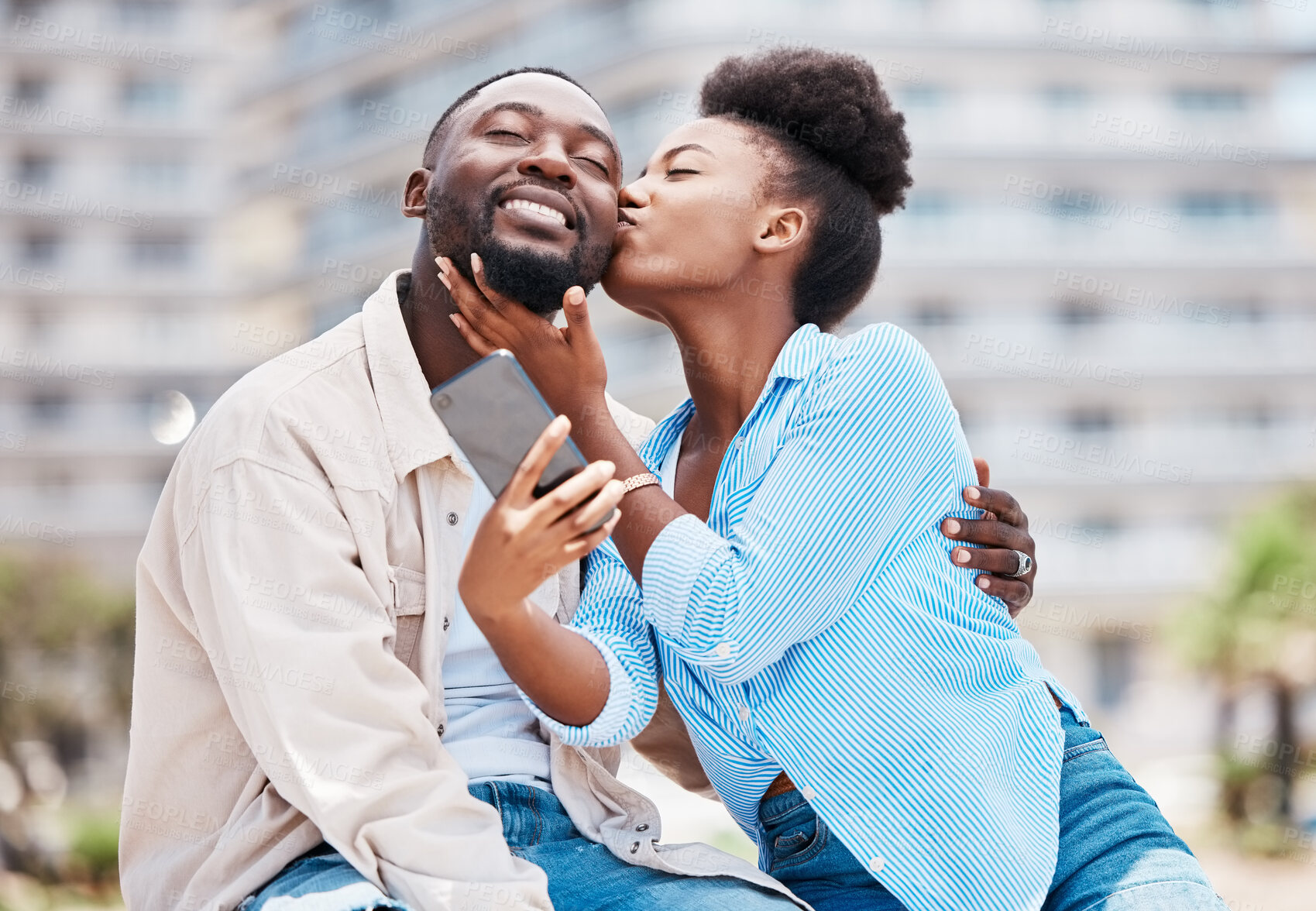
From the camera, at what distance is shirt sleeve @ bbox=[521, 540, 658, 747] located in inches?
103

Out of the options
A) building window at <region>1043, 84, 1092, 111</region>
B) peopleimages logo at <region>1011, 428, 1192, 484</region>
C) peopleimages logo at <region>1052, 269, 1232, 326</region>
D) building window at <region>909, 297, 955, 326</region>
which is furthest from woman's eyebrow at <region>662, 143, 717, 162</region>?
building window at <region>1043, 84, 1092, 111</region>

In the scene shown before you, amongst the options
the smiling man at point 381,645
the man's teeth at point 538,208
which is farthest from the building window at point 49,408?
the man's teeth at point 538,208

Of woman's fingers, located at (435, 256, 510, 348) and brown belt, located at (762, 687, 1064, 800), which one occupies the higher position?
woman's fingers, located at (435, 256, 510, 348)

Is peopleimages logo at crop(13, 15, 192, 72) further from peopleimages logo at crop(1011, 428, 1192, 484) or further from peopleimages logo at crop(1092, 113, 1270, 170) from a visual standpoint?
peopleimages logo at crop(1011, 428, 1192, 484)

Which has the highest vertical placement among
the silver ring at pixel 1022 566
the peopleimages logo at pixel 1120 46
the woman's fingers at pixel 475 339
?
the woman's fingers at pixel 475 339

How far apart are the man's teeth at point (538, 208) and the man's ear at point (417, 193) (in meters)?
0.42

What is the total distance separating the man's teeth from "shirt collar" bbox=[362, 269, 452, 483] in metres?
0.38

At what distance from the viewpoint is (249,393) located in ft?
8.93

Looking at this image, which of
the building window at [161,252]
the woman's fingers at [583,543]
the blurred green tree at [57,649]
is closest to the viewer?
the woman's fingers at [583,543]

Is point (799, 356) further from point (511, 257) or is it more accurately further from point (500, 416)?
point (500, 416)

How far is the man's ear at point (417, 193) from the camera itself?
3332 mm

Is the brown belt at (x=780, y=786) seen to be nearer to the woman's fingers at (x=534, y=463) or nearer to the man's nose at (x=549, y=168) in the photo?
the woman's fingers at (x=534, y=463)

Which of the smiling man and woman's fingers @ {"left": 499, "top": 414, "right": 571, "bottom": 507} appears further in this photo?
the smiling man

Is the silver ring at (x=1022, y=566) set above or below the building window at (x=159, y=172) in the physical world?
above
